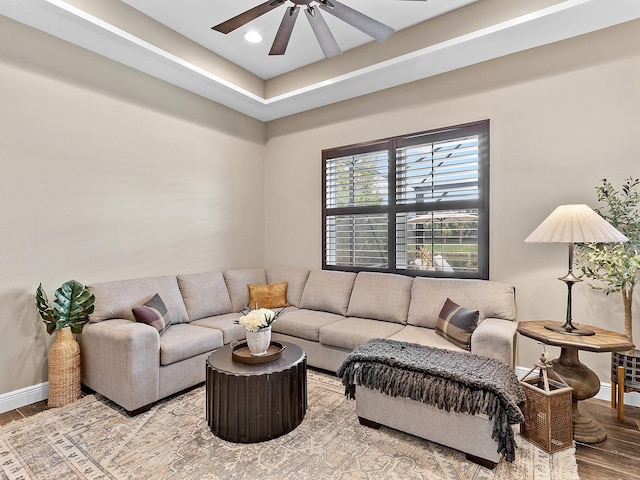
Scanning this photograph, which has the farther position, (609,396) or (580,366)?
(609,396)

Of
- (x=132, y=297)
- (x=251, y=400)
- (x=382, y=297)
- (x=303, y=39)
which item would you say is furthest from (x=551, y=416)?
(x=303, y=39)

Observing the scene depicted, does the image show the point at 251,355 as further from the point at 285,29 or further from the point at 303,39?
the point at 303,39

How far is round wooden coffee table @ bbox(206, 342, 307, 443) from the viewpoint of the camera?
212 centimetres

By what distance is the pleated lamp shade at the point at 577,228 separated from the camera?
2.23 m

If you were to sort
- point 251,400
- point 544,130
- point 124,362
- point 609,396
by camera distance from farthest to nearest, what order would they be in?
1. point 544,130
2. point 609,396
3. point 124,362
4. point 251,400

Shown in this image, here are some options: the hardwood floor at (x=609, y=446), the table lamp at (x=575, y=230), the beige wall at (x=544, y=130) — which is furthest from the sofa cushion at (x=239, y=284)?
the table lamp at (x=575, y=230)

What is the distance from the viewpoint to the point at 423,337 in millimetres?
2904

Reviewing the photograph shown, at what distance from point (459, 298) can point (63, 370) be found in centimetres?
337

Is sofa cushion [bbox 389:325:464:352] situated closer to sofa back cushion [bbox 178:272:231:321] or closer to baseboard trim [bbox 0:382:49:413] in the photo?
sofa back cushion [bbox 178:272:231:321]

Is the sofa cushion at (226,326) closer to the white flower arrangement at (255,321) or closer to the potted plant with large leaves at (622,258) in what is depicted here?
the white flower arrangement at (255,321)

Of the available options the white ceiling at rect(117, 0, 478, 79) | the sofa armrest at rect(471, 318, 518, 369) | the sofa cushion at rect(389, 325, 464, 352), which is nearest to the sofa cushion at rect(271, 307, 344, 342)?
the sofa cushion at rect(389, 325, 464, 352)

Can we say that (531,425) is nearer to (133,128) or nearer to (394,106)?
(394,106)

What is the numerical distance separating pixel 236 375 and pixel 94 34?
303cm

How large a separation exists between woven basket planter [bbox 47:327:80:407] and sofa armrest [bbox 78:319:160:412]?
0.10 m
